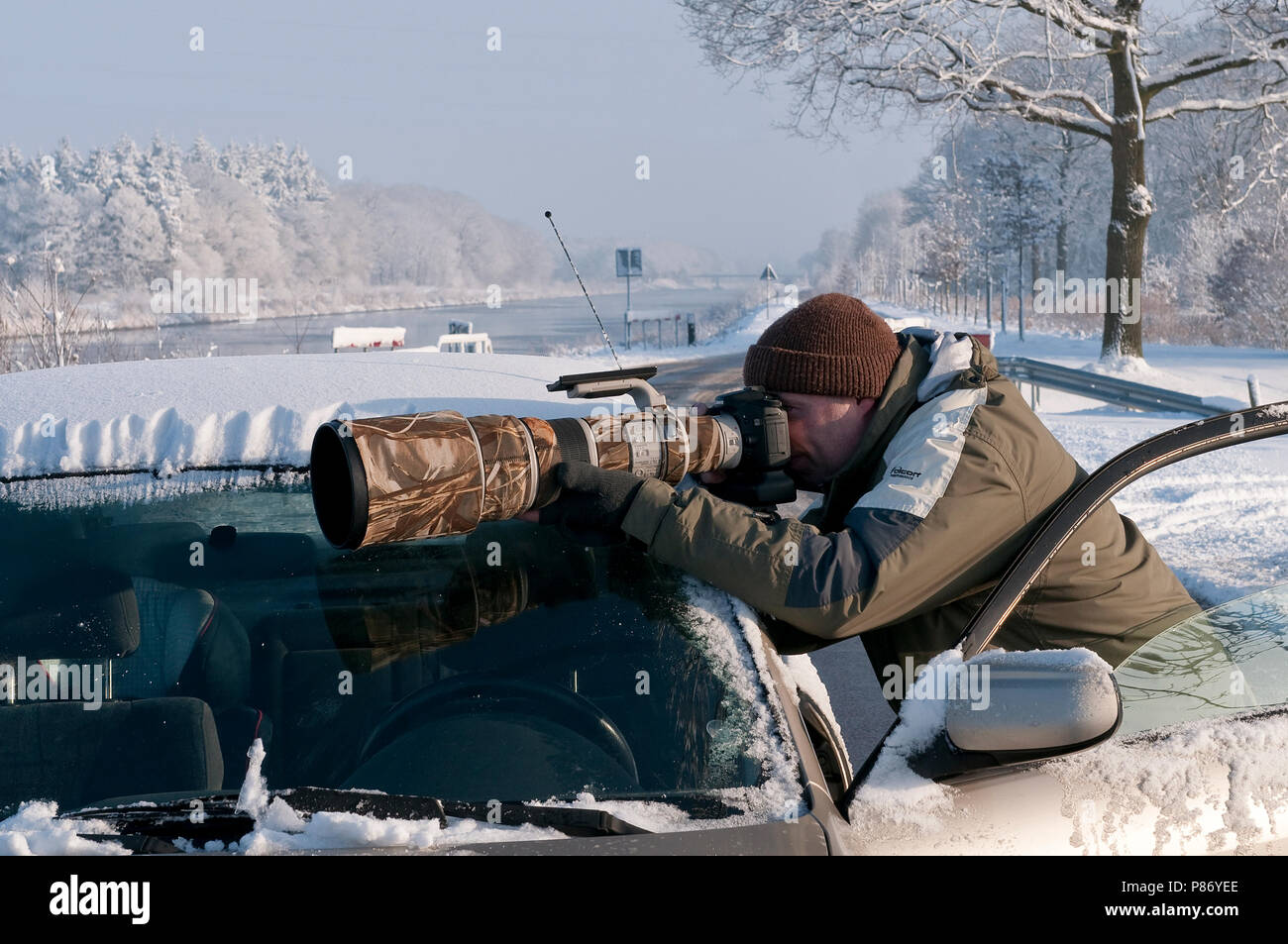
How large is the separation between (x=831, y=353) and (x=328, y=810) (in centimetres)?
139

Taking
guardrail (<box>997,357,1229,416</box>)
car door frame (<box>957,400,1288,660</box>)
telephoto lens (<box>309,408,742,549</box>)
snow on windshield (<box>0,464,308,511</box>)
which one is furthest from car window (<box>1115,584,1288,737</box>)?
guardrail (<box>997,357,1229,416</box>)

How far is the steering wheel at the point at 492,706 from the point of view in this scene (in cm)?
206

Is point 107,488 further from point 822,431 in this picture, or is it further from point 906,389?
point 906,389

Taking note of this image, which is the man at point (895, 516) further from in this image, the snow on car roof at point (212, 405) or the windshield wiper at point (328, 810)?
the windshield wiper at point (328, 810)

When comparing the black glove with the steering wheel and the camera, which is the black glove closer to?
the steering wheel

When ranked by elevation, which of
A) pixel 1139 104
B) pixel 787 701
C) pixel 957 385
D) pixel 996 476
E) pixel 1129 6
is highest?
pixel 1129 6

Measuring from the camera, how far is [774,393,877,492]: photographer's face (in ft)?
8.59

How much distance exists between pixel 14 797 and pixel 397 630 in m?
0.63

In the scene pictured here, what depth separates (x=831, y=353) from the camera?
258cm

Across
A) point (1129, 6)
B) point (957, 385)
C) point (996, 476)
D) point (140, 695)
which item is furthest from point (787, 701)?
point (1129, 6)

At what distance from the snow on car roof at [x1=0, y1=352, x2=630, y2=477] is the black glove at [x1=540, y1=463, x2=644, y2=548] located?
36cm

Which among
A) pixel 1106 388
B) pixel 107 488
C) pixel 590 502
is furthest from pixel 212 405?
pixel 1106 388

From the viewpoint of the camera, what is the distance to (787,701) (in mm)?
1981
